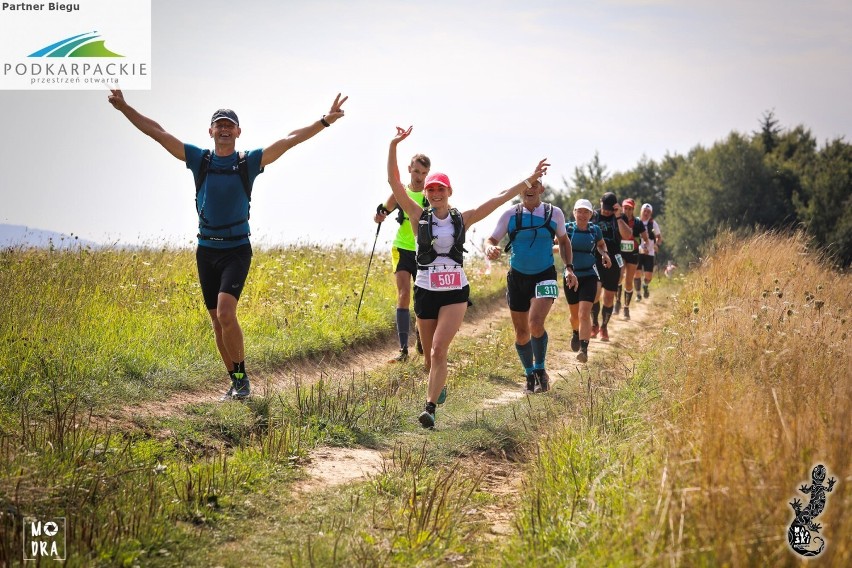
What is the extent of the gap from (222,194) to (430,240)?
6.51 feet

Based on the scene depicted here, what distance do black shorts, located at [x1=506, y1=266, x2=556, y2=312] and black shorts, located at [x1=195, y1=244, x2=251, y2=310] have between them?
327 cm

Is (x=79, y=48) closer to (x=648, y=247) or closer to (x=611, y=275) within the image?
(x=611, y=275)

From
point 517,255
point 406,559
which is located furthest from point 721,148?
point 406,559

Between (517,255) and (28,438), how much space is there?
5867 mm

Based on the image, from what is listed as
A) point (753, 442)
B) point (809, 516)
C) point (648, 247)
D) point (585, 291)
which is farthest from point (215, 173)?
point (648, 247)

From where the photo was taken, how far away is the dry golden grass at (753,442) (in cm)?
369

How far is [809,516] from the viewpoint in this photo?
3.74 metres

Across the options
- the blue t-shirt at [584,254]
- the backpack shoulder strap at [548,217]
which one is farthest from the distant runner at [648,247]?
the backpack shoulder strap at [548,217]

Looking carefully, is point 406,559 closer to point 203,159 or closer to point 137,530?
point 137,530

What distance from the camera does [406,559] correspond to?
4.53 meters

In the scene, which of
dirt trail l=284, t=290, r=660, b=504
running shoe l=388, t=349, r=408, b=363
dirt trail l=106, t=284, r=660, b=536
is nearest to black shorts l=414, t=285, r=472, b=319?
dirt trail l=106, t=284, r=660, b=536

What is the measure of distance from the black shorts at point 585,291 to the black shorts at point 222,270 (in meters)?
5.25

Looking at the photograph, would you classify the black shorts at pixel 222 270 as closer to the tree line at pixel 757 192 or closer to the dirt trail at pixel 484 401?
the dirt trail at pixel 484 401

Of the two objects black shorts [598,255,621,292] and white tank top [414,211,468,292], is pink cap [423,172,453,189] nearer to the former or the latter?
white tank top [414,211,468,292]
